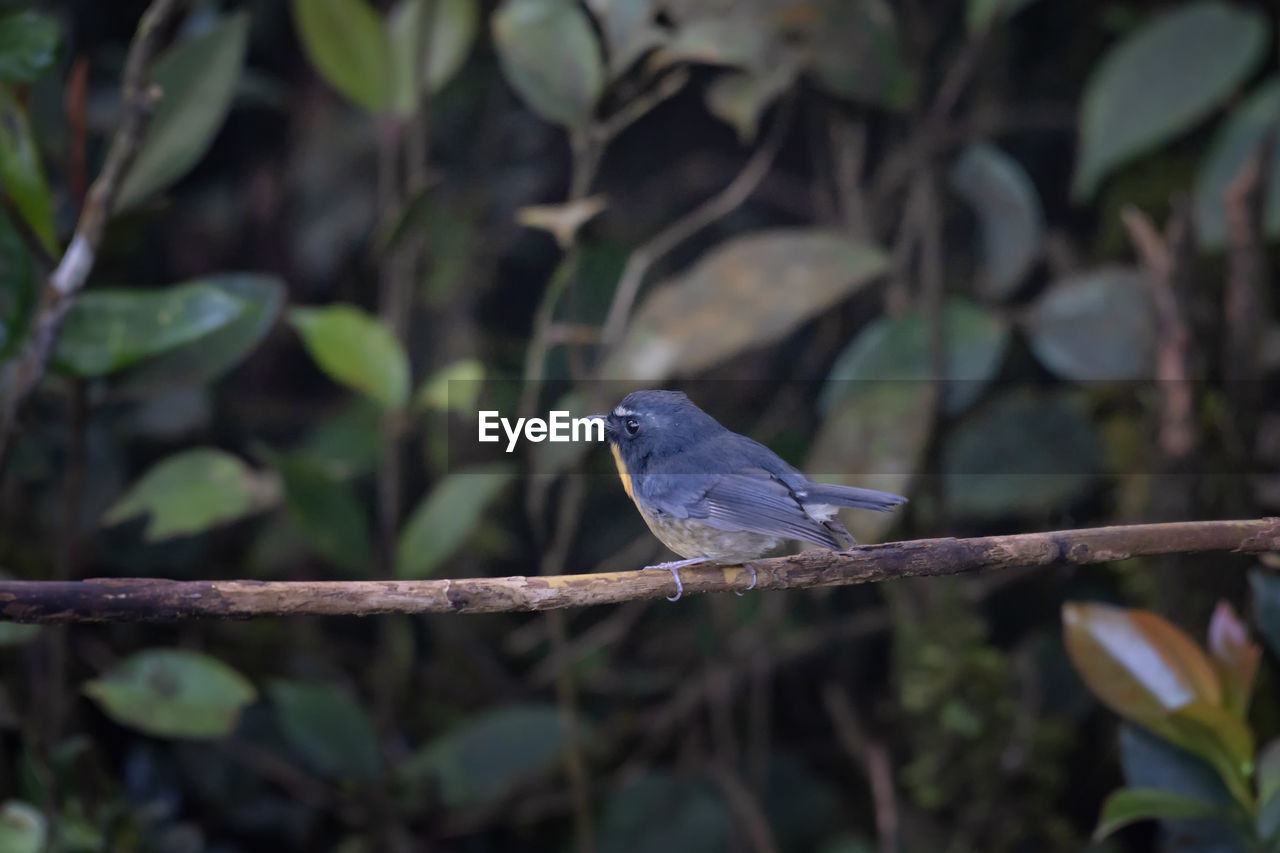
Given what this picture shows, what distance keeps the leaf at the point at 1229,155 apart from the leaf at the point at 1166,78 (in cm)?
5

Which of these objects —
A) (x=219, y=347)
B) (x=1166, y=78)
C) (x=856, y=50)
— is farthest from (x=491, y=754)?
(x=1166, y=78)

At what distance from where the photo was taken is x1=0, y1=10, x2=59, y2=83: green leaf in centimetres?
105

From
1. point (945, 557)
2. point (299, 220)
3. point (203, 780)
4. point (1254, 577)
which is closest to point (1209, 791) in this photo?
point (1254, 577)

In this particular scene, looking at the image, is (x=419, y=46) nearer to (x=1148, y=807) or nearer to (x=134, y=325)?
(x=134, y=325)

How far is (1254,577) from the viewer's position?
0.96 m

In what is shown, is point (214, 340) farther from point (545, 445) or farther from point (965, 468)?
point (965, 468)

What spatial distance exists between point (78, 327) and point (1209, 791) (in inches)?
50.3

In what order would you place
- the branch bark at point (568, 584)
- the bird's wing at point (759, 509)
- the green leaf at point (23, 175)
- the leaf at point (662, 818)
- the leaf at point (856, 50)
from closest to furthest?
1. the branch bark at point (568, 584)
2. the bird's wing at point (759, 509)
3. the green leaf at point (23, 175)
4. the leaf at point (856, 50)
5. the leaf at point (662, 818)

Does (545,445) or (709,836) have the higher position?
(545,445)

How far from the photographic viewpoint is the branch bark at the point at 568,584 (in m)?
0.63

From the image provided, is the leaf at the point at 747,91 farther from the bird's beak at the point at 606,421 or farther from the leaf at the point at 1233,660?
the leaf at the point at 1233,660

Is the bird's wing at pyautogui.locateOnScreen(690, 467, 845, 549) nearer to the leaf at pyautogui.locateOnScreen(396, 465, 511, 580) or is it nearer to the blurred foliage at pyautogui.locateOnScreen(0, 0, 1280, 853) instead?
the blurred foliage at pyautogui.locateOnScreen(0, 0, 1280, 853)

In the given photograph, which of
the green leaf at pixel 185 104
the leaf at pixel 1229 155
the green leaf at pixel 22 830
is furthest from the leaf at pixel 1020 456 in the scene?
the green leaf at pixel 22 830

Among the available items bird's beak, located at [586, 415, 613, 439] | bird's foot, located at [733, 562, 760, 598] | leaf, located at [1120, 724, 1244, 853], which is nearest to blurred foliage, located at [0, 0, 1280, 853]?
leaf, located at [1120, 724, 1244, 853]
